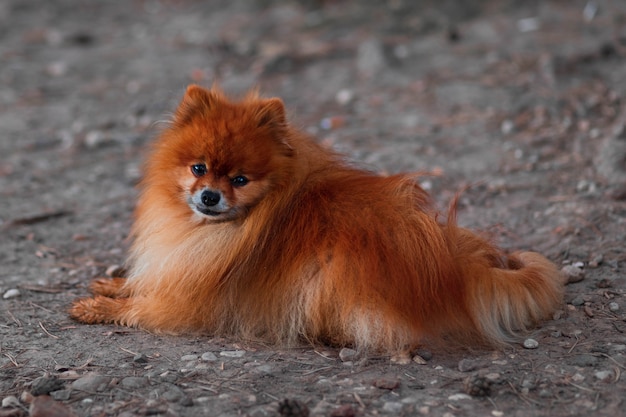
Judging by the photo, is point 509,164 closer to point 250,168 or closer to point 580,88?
point 580,88

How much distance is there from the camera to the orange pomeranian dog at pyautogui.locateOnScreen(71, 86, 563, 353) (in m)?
3.98

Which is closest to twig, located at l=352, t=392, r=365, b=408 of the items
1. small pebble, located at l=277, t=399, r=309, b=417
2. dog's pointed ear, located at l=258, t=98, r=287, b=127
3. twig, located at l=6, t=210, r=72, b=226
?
small pebble, located at l=277, t=399, r=309, b=417

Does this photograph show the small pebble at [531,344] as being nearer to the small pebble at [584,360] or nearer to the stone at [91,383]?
the small pebble at [584,360]

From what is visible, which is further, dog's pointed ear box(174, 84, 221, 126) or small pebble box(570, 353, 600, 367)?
dog's pointed ear box(174, 84, 221, 126)

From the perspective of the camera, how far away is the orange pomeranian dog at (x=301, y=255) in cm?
398

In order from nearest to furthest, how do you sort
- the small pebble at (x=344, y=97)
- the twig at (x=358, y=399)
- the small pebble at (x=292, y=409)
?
the small pebble at (x=292, y=409)
the twig at (x=358, y=399)
the small pebble at (x=344, y=97)

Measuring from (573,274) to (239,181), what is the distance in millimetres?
2022

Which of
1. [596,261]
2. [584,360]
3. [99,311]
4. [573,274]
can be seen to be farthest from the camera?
[596,261]

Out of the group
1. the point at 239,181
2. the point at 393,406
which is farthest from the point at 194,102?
the point at 393,406

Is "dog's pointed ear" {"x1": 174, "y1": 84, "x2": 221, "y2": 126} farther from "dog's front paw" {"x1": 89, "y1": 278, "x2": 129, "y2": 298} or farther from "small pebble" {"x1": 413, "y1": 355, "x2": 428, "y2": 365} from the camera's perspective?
"small pebble" {"x1": 413, "y1": 355, "x2": 428, "y2": 365}

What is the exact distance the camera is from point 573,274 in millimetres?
4777

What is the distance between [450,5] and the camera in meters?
9.98

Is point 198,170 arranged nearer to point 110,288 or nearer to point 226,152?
point 226,152

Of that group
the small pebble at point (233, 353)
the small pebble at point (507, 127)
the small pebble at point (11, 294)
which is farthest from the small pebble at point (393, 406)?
the small pebble at point (507, 127)
